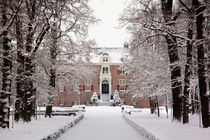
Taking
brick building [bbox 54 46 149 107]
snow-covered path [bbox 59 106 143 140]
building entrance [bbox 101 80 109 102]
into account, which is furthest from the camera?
building entrance [bbox 101 80 109 102]

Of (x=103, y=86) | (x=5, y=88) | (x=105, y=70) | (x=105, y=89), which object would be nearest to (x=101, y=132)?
(x=5, y=88)

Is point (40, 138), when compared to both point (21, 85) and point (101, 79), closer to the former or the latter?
point (21, 85)

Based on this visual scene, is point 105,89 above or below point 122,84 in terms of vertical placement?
below

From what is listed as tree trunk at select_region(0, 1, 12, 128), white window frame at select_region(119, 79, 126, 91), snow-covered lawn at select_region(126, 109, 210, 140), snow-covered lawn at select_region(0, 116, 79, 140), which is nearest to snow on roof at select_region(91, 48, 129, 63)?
white window frame at select_region(119, 79, 126, 91)

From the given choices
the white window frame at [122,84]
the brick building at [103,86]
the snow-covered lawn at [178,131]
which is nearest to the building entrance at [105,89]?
the brick building at [103,86]

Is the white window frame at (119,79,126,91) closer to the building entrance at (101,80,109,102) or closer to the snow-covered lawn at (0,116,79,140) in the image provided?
the building entrance at (101,80,109,102)

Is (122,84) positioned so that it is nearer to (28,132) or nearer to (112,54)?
(112,54)

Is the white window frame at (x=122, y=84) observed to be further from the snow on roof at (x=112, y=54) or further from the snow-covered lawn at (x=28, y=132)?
the snow-covered lawn at (x=28, y=132)

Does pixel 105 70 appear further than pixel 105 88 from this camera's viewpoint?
Yes

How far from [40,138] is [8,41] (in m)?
4.67

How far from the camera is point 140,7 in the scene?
12766 mm

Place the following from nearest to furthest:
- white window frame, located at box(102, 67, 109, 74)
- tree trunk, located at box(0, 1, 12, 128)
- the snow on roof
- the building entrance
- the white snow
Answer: the white snow
tree trunk, located at box(0, 1, 12, 128)
the building entrance
white window frame, located at box(102, 67, 109, 74)
the snow on roof

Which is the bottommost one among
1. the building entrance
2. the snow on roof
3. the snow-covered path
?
the snow-covered path

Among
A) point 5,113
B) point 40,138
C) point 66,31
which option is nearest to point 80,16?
point 66,31
